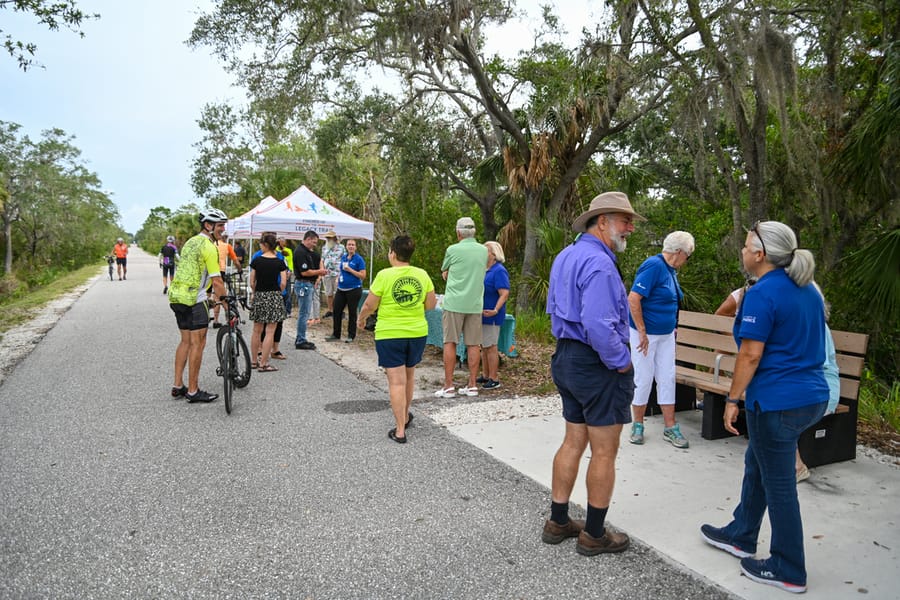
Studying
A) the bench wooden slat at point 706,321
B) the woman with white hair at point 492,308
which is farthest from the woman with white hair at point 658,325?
the woman with white hair at point 492,308

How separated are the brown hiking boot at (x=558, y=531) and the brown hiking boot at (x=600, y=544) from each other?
0.11m

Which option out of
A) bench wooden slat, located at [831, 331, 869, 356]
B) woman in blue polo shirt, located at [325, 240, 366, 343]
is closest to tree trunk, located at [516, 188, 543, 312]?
woman in blue polo shirt, located at [325, 240, 366, 343]

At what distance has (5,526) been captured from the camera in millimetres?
3568

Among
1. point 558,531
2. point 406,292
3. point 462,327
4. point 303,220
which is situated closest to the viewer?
point 558,531

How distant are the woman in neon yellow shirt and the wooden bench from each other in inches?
95.8

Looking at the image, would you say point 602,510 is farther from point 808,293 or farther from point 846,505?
point 846,505

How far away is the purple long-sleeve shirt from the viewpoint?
10.0 feet

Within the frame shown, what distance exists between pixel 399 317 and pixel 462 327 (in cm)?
166

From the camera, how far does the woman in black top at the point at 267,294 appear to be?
308 inches

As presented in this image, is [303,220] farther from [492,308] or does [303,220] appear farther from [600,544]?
[600,544]

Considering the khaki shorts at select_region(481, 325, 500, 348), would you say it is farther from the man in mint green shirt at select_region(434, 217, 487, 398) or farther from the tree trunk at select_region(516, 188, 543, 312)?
the tree trunk at select_region(516, 188, 543, 312)

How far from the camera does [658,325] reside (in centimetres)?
496

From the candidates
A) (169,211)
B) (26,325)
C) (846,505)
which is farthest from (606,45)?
(169,211)

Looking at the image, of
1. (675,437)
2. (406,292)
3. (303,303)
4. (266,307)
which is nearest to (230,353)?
(266,307)
